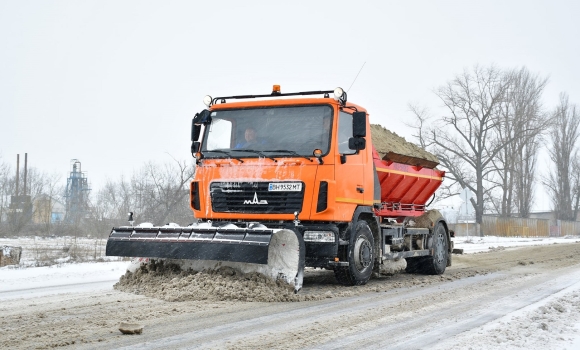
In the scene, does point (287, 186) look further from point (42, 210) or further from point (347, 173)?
point (42, 210)

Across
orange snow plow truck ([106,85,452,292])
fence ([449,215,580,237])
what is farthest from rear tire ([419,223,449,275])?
fence ([449,215,580,237])

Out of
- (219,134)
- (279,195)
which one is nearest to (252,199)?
(279,195)

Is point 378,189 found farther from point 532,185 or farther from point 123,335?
point 532,185

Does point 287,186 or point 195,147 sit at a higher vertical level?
point 195,147

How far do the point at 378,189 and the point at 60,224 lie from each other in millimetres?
29128

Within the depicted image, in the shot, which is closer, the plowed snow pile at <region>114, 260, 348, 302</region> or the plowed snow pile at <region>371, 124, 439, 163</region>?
the plowed snow pile at <region>114, 260, 348, 302</region>

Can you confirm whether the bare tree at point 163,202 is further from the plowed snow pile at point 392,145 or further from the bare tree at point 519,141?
the bare tree at point 519,141

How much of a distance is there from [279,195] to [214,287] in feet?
5.63

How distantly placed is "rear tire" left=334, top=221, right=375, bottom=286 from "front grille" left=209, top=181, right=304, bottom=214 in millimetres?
1169

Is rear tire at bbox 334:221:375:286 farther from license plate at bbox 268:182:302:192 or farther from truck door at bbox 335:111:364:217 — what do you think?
license plate at bbox 268:182:302:192

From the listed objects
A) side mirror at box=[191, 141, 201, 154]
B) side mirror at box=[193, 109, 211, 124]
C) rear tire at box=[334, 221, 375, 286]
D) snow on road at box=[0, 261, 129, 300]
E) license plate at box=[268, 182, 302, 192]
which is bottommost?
snow on road at box=[0, 261, 129, 300]

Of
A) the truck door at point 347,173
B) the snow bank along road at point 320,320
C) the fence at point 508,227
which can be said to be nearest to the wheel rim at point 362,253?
the snow bank along road at point 320,320

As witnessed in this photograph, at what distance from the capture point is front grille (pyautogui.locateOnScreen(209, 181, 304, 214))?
8.79 m

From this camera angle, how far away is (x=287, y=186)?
8.78m
